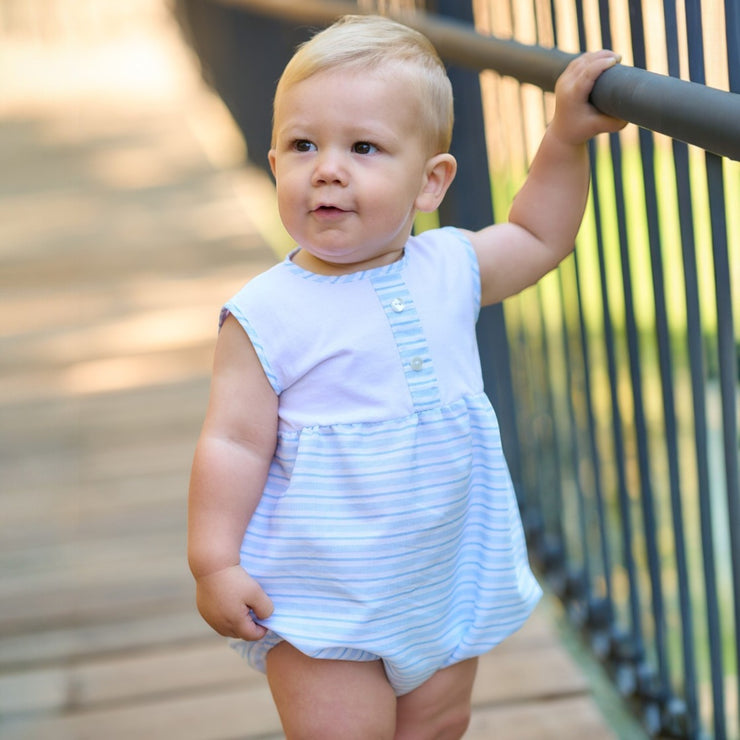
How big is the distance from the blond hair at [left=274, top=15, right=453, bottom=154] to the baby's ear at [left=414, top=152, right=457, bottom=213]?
0.02 meters

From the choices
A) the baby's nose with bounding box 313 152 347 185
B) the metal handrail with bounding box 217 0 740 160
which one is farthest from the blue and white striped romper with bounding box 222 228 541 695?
the metal handrail with bounding box 217 0 740 160

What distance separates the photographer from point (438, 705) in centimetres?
149

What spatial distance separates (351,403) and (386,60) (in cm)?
36

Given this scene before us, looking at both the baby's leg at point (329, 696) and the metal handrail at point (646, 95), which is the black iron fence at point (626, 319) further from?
the baby's leg at point (329, 696)

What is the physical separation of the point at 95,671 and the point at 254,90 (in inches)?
138

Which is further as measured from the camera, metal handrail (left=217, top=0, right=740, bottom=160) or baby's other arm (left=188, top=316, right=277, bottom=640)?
baby's other arm (left=188, top=316, right=277, bottom=640)

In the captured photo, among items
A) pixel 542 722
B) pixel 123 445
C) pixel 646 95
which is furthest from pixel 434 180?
pixel 123 445

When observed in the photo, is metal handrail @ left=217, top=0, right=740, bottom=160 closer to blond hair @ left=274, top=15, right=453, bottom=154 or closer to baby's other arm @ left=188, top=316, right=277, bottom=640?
blond hair @ left=274, top=15, right=453, bottom=154

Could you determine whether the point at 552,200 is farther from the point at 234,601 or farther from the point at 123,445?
the point at 123,445

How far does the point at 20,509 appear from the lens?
3016mm

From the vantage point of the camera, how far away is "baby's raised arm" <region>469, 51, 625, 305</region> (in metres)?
1.35

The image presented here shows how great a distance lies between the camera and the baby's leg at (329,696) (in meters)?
1.36

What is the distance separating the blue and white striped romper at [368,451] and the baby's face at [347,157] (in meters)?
0.09

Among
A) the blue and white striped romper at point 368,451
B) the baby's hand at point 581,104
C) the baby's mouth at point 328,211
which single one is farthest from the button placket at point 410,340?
the baby's hand at point 581,104
